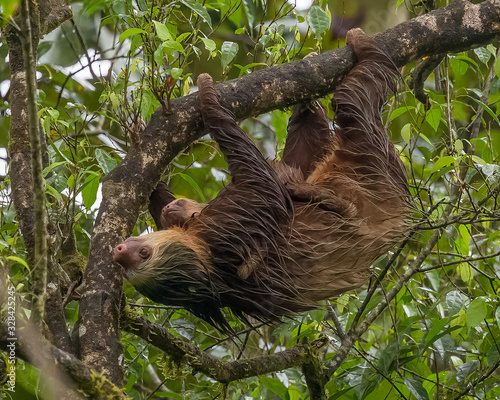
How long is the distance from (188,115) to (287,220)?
3.80 feet

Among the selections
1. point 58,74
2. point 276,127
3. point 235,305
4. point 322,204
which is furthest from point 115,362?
point 58,74

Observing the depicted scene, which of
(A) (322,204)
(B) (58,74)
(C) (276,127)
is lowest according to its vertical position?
(A) (322,204)

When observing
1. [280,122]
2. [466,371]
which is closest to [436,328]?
[466,371]

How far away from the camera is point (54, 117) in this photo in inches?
161

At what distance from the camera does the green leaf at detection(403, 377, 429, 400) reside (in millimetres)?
4398

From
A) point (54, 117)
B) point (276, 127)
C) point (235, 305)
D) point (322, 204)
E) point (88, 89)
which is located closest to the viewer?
point (54, 117)

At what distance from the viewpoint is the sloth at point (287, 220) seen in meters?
4.29

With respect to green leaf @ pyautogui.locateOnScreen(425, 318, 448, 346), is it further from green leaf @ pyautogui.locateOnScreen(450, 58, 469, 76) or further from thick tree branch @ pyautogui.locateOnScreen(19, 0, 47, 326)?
thick tree branch @ pyautogui.locateOnScreen(19, 0, 47, 326)

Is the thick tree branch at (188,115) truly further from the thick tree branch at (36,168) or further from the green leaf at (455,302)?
the green leaf at (455,302)

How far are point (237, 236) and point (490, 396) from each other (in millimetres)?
2706

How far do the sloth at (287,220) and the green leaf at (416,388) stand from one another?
89 cm

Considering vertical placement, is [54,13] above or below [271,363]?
above

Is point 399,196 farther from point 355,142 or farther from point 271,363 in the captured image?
point 271,363

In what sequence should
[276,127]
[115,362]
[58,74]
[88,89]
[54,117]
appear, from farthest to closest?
1. [88,89]
2. [58,74]
3. [276,127]
4. [54,117]
5. [115,362]
